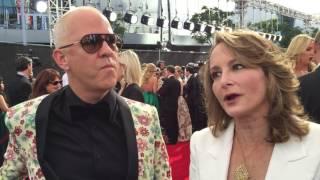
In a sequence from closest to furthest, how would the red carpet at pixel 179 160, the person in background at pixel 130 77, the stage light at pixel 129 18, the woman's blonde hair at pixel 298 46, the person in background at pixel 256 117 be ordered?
the person in background at pixel 256 117, the woman's blonde hair at pixel 298 46, the person in background at pixel 130 77, the red carpet at pixel 179 160, the stage light at pixel 129 18

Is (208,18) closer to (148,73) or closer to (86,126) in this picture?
(148,73)

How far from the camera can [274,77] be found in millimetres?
1814

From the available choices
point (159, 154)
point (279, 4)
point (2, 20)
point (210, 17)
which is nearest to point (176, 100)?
point (159, 154)

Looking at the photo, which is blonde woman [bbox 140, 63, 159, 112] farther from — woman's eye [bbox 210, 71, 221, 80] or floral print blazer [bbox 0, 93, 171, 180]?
woman's eye [bbox 210, 71, 221, 80]

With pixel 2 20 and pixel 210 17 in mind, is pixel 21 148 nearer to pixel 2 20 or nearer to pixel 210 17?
pixel 210 17

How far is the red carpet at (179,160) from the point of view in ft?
20.9

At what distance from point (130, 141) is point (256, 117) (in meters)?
0.50

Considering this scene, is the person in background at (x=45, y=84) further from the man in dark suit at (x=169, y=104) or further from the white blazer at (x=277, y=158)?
the man in dark suit at (x=169, y=104)

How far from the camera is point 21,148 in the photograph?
77.5 inches

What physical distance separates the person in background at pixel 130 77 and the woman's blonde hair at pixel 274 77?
2.93 metres

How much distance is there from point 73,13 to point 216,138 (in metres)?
0.79

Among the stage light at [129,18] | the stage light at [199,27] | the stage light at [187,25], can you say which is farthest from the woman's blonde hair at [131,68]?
the stage light at [199,27]

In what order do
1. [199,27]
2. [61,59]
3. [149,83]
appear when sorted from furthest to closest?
[199,27], [149,83], [61,59]

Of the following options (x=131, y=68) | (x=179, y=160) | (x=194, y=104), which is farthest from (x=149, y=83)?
(x=194, y=104)
